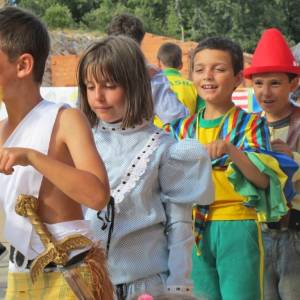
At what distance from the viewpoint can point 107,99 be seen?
302 cm

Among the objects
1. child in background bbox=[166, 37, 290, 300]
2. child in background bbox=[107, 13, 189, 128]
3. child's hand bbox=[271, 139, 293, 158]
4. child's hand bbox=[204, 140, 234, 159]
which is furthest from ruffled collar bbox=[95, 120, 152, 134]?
child in background bbox=[107, 13, 189, 128]

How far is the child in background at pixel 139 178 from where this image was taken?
296 centimetres

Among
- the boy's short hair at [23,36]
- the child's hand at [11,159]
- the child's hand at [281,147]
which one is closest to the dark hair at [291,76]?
the child's hand at [281,147]

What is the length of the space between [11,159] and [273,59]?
2291mm

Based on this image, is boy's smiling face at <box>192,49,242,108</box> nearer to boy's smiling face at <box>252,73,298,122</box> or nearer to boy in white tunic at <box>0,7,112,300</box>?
boy's smiling face at <box>252,73,298,122</box>

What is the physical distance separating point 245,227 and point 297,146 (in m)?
0.62

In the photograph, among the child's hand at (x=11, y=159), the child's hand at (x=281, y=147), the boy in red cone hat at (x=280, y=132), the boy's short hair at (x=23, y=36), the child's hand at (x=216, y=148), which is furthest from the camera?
the boy in red cone hat at (x=280, y=132)

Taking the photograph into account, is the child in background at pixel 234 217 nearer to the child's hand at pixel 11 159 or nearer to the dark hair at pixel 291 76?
the dark hair at pixel 291 76

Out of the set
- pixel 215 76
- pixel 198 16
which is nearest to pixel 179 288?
pixel 215 76

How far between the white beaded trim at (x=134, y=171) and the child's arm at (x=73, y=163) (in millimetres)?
524

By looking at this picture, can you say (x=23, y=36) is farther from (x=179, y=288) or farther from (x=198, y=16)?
(x=198, y=16)

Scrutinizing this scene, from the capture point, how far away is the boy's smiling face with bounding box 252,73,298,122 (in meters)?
4.08

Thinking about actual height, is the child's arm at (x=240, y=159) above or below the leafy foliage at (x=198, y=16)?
above

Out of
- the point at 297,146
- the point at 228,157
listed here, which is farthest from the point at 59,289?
the point at 297,146
